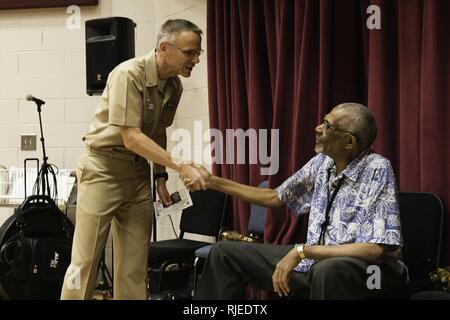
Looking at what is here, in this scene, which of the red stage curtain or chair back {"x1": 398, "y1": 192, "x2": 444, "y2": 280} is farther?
the red stage curtain

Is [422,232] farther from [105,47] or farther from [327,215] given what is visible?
[105,47]

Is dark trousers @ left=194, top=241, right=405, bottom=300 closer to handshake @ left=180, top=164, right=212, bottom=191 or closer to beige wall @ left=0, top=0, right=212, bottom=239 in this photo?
handshake @ left=180, top=164, right=212, bottom=191

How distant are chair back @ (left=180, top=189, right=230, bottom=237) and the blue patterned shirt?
131cm

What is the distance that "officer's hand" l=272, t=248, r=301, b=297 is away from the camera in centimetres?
229

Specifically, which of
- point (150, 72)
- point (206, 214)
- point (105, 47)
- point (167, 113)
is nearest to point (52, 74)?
point (105, 47)

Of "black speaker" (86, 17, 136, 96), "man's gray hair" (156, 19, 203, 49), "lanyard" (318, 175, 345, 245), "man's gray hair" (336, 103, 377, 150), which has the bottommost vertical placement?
"lanyard" (318, 175, 345, 245)

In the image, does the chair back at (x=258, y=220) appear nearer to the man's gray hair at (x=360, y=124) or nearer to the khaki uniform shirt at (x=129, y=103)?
the khaki uniform shirt at (x=129, y=103)

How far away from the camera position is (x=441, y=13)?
109 inches

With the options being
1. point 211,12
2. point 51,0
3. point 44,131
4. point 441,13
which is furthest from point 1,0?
point 441,13

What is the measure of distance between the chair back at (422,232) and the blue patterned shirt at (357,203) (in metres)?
0.31

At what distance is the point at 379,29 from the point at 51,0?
278 centimetres

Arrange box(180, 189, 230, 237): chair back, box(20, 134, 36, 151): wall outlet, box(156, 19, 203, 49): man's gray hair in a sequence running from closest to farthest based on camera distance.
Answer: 1. box(156, 19, 203, 49): man's gray hair
2. box(180, 189, 230, 237): chair back
3. box(20, 134, 36, 151): wall outlet

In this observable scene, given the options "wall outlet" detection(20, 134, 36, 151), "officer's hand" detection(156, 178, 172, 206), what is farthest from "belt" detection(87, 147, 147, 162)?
"wall outlet" detection(20, 134, 36, 151)

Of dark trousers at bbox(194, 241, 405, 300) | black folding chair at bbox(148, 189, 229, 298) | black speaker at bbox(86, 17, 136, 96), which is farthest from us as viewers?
black speaker at bbox(86, 17, 136, 96)
